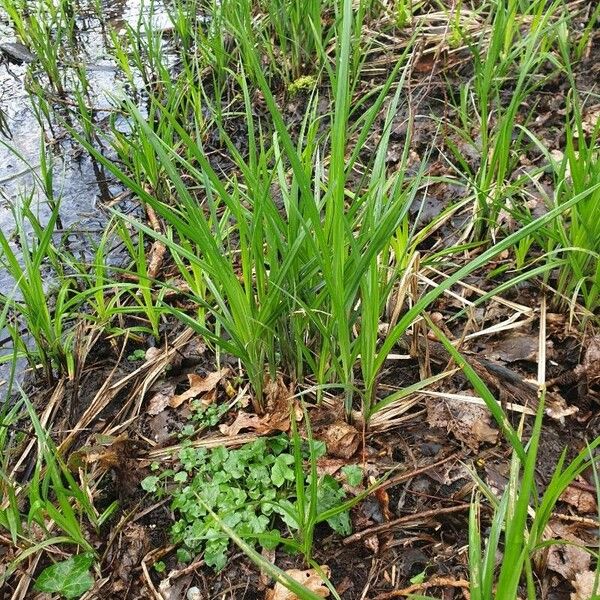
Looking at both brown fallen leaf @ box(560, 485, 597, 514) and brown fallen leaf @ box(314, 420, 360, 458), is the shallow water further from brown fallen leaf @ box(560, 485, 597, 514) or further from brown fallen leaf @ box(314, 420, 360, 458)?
brown fallen leaf @ box(560, 485, 597, 514)

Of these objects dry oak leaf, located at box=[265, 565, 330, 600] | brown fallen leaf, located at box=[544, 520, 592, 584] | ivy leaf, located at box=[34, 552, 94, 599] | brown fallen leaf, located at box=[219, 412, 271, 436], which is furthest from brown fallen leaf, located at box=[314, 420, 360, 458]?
ivy leaf, located at box=[34, 552, 94, 599]

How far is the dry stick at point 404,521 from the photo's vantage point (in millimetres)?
1201

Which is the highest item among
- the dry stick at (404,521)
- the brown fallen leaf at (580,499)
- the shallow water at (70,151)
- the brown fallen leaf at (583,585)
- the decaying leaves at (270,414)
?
the shallow water at (70,151)

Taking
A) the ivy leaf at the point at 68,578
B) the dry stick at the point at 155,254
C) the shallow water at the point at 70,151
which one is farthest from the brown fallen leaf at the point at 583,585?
the shallow water at the point at 70,151

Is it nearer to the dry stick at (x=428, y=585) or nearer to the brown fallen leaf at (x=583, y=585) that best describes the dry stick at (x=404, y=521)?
the dry stick at (x=428, y=585)

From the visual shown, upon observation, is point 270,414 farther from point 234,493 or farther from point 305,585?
point 305,585

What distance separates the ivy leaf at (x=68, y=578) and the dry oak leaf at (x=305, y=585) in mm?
407

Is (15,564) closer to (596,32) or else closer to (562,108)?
(562,108)

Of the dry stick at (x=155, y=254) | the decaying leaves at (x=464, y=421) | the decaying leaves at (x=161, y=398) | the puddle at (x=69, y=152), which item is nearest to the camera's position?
the decaying leaves at (x=464, y=421)

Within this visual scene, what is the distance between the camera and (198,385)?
1634mm

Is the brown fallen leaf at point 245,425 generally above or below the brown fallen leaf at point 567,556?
above

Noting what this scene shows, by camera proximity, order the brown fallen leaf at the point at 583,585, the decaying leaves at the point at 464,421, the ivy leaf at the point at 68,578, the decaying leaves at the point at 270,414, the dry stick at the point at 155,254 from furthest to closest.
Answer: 1. the dry stick at the point at 155,254
2. the decaying leaves at the point at 270,414
3. the decaying leaves at the point at 464,421
4. the ivy leaf at the point at 68,578
5. the brown fallen leaf at the point at 583,585

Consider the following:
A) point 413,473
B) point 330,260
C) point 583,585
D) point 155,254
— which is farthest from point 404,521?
point 155,254

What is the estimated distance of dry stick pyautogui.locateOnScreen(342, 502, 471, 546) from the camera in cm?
120
